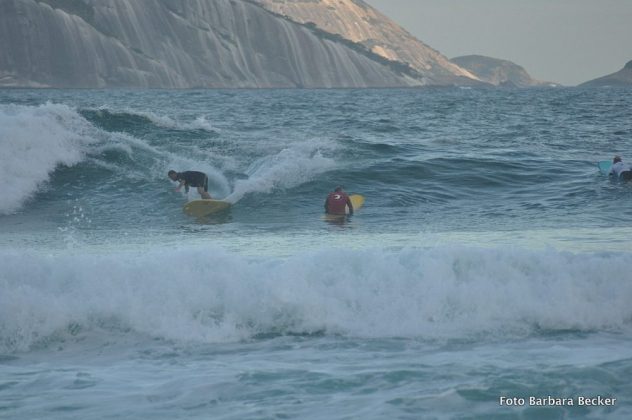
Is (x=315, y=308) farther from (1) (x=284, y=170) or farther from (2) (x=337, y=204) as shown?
(1) (x=284, y=170)

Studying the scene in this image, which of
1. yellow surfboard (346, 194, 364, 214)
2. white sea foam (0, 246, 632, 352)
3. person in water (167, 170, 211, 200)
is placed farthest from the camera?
person in water (167, 170, 211, 200)

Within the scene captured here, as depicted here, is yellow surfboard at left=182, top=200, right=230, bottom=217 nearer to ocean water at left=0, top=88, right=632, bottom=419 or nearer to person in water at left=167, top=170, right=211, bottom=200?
ocean water at left=0, top=88, right=632, bottom=419

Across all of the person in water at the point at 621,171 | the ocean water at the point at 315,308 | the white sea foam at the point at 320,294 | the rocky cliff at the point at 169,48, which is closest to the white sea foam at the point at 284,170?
the ocean water at the point at 315,308

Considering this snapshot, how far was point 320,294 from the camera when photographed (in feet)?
32.2

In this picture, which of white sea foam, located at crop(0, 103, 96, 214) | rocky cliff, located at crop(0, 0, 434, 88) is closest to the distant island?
rocky cliff, located at crop(0, 0, 434, 88)

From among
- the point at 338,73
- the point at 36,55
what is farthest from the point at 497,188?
the point at 338,73

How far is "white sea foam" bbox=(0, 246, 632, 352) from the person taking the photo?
9.27m

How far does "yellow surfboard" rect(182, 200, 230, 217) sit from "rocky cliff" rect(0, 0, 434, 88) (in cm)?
10824

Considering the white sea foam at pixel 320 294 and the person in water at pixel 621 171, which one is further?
the person in water at pixel 621 171

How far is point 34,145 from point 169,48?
119m

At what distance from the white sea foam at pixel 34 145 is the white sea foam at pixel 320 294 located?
841cm

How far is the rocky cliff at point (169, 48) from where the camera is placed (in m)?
123

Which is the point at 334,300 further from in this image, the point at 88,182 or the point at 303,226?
the point at 88,182

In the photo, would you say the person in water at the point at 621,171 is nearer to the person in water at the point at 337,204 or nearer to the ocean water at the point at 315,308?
the ocean water at the point at 315,308
